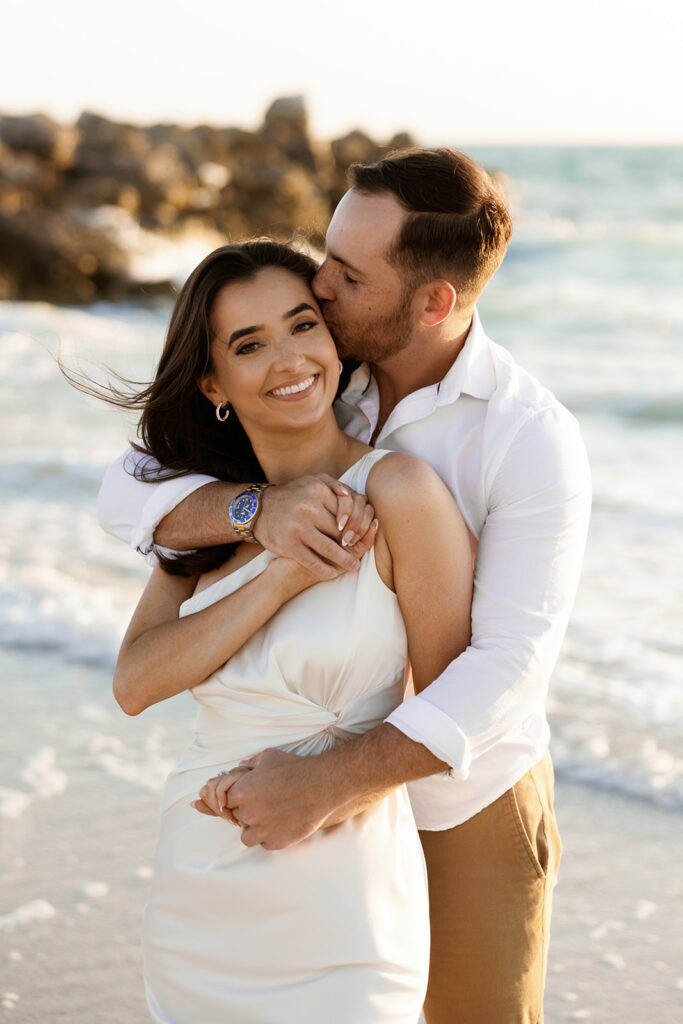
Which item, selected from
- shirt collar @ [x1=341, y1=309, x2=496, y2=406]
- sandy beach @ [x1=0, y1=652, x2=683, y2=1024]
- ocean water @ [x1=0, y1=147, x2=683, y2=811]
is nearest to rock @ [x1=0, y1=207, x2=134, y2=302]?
ocean water @ [x1=0, y1=147, x2=683, y2=811]

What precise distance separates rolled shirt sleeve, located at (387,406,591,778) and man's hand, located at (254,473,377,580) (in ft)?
0.93

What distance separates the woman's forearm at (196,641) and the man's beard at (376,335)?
0.65 metres

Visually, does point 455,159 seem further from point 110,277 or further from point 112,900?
point 110,277

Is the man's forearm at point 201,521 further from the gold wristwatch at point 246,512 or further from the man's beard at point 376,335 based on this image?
the man's beard at point 376,335

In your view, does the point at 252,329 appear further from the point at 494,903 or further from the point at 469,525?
the point at 494,903

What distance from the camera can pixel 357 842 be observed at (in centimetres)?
233

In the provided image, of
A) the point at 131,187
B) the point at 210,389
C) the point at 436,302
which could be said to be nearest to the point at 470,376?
the point at 436,302

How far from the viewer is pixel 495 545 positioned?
2.42 meters

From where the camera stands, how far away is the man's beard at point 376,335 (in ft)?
8.91

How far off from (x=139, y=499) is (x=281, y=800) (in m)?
0.88

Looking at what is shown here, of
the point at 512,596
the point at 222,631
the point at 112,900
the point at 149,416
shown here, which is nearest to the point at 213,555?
the point at 222,631

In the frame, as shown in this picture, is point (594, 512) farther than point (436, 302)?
Yes

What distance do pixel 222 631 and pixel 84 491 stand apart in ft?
21.5

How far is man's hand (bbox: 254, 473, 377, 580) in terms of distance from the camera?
230cm
